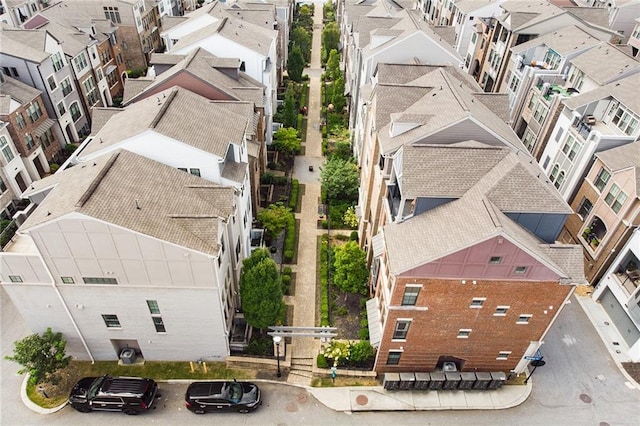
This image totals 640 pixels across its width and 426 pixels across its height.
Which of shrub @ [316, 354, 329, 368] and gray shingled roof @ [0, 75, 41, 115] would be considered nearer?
shrub @ [316, 354, 329, 368]

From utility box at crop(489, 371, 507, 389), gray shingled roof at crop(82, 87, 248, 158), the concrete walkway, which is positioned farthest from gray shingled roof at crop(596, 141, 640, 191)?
gray shingled roof at crop(82, 87, 248, 158)

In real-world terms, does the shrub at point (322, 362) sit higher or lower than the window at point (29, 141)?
lower

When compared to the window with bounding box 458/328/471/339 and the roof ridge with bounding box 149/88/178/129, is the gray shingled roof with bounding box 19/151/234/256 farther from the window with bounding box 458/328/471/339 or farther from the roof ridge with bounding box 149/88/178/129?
the window with bounding box 458/328/471/339

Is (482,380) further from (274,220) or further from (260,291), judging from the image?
(274,220)

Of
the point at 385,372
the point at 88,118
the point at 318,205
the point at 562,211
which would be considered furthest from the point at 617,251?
the point at 88,118

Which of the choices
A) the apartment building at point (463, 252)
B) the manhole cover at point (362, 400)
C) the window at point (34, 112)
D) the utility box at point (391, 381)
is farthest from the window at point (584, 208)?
the window at point (34, 112)

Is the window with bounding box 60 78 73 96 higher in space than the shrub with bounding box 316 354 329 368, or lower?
higher

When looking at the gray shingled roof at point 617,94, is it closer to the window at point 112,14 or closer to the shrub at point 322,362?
the shrub at point 322,362
